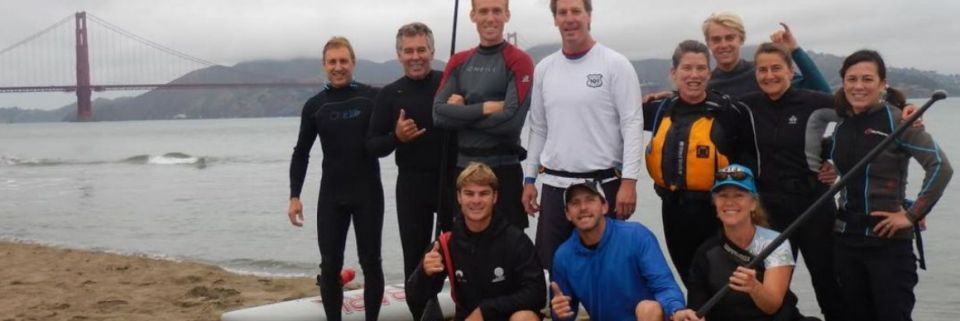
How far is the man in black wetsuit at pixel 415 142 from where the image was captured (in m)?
4.81

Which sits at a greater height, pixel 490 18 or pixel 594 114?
pixel 490 18

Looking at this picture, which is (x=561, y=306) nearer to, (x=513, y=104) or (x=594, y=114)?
(x=594, y=114)

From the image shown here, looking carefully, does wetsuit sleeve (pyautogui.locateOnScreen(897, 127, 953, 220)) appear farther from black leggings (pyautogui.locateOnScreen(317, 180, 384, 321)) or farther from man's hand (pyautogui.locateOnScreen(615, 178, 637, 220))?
black leggings (pyautogui.locateOnScreen(317, 180, 384, 321))

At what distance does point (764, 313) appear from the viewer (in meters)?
3.84

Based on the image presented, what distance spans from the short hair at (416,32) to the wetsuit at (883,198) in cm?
206

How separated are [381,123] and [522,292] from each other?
4.28 ft

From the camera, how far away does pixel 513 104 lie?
4.38m

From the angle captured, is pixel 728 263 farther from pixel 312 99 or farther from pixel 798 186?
pixel 312 99

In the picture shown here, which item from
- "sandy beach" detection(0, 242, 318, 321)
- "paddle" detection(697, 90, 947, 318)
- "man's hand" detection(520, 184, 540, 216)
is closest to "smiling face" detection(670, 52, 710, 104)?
"paddle" detection(697, 90, 947, 318)

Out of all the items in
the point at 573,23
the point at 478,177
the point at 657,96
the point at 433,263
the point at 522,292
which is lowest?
the point at 522,292

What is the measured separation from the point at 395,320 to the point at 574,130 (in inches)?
103

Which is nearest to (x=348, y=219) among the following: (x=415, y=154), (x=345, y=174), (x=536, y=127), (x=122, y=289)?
(x=345, y=174)

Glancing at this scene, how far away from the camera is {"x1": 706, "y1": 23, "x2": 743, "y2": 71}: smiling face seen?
439 centimetres

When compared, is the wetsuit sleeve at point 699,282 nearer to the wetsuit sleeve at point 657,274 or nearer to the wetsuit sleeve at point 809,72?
the wetsuit sleeve at point 657,274
